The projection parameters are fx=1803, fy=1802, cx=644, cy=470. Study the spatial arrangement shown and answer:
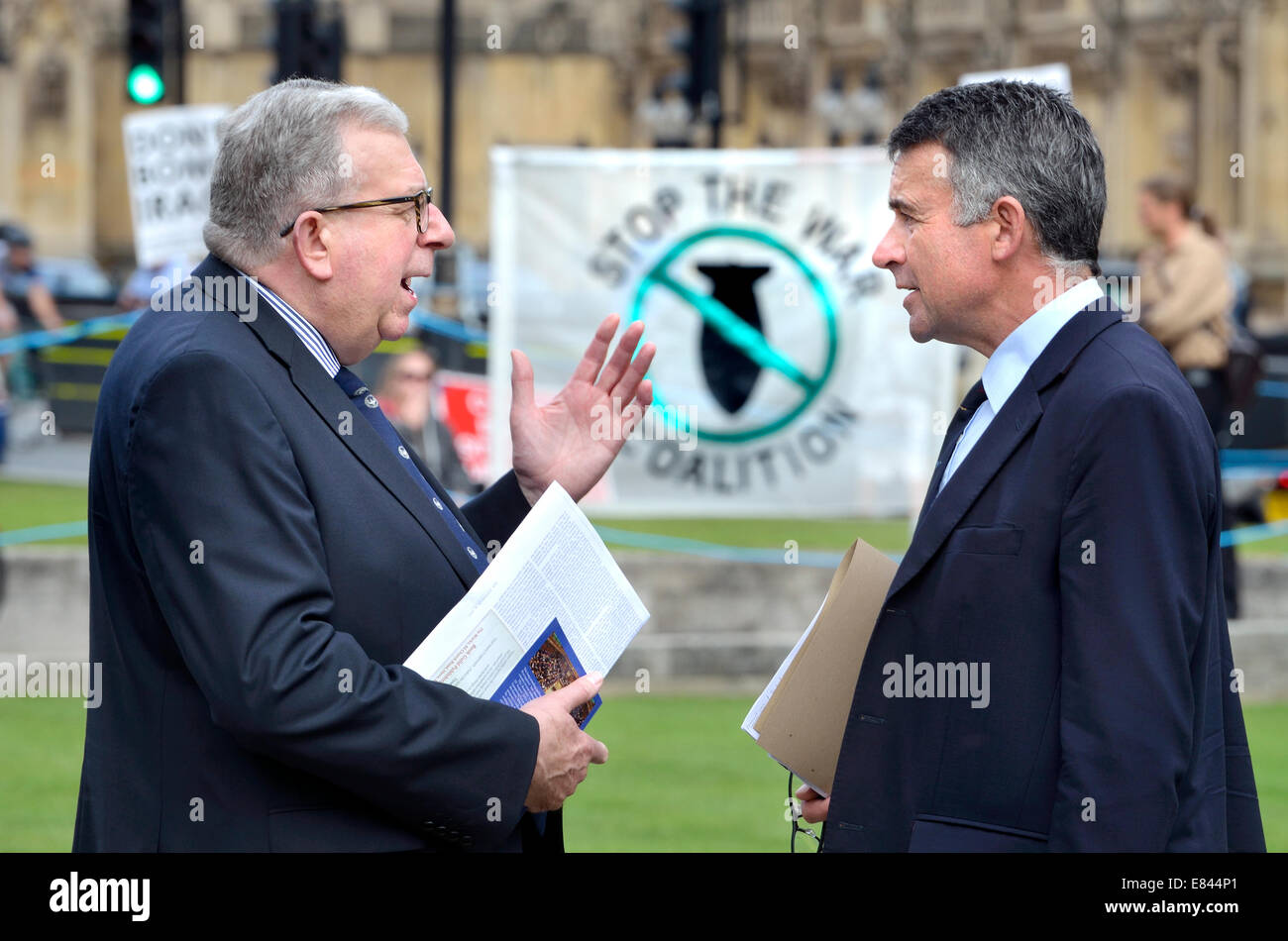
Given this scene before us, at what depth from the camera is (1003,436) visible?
280 centimetres

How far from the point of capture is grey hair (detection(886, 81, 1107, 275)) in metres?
2.80

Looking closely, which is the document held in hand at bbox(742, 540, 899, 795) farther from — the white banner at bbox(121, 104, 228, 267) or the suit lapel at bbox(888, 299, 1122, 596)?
the white banner at bbox(121, 104, 228, 267)

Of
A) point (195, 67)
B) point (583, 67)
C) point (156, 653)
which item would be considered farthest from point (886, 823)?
point (195, 67)

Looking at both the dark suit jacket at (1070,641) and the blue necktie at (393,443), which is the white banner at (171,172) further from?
the dark suit jacket at (1070,641)

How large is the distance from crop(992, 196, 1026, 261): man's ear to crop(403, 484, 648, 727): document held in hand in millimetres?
819

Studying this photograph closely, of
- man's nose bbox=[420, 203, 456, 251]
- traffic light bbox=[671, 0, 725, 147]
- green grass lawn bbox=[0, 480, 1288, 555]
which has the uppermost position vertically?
traffic light bbox=[671, 0, 725, 147]

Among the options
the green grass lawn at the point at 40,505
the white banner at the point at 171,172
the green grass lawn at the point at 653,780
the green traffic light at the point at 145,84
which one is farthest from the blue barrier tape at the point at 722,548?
the green traffic light at the point at 145,84

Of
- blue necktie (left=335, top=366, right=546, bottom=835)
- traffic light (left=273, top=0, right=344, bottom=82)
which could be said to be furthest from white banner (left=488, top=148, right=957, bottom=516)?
blue necktie (left=335, top=366, right=546, bottom=835)

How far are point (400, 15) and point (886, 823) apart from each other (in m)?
50.3

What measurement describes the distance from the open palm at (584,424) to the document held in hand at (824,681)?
1.82 feet

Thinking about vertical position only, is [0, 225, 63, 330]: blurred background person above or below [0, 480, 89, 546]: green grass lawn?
above

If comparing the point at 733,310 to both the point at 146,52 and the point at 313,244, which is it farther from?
the point at 313,244

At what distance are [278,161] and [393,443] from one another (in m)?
0.49

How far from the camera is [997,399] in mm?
2938
